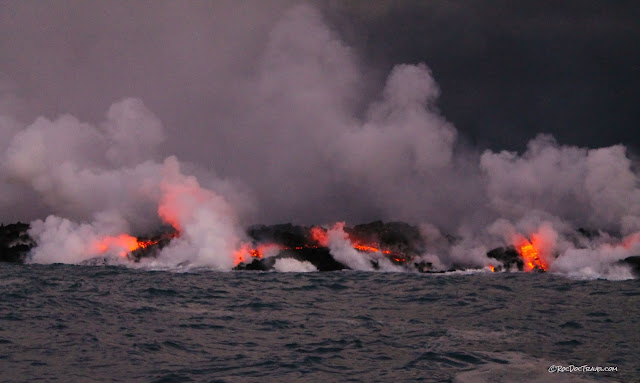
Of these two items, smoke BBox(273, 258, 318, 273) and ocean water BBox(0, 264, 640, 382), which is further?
smoke BBox(273, 258, 318, 273)

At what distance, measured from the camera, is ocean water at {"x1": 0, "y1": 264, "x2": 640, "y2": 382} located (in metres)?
13.0

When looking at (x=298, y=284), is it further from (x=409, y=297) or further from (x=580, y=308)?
(x=580, y=308)

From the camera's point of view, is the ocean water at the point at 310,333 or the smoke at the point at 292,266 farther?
the smoke at the point at 292,266

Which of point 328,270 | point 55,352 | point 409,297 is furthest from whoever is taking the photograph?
point 328,270

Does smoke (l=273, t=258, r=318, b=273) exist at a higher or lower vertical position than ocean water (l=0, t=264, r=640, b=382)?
higher

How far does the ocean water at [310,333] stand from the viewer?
1295 centimetres

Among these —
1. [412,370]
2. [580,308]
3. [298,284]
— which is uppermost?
[298,284]

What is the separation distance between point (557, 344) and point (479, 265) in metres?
33.5

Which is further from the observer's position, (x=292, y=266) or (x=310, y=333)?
(x=292, y=266)

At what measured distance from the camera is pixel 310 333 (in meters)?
17.8

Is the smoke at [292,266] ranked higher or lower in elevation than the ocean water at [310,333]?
higher

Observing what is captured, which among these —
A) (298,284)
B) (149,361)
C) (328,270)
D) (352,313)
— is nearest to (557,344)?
(352,313)

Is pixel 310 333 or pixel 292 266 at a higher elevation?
pixel 292 266

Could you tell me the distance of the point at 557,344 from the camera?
16.2 m
